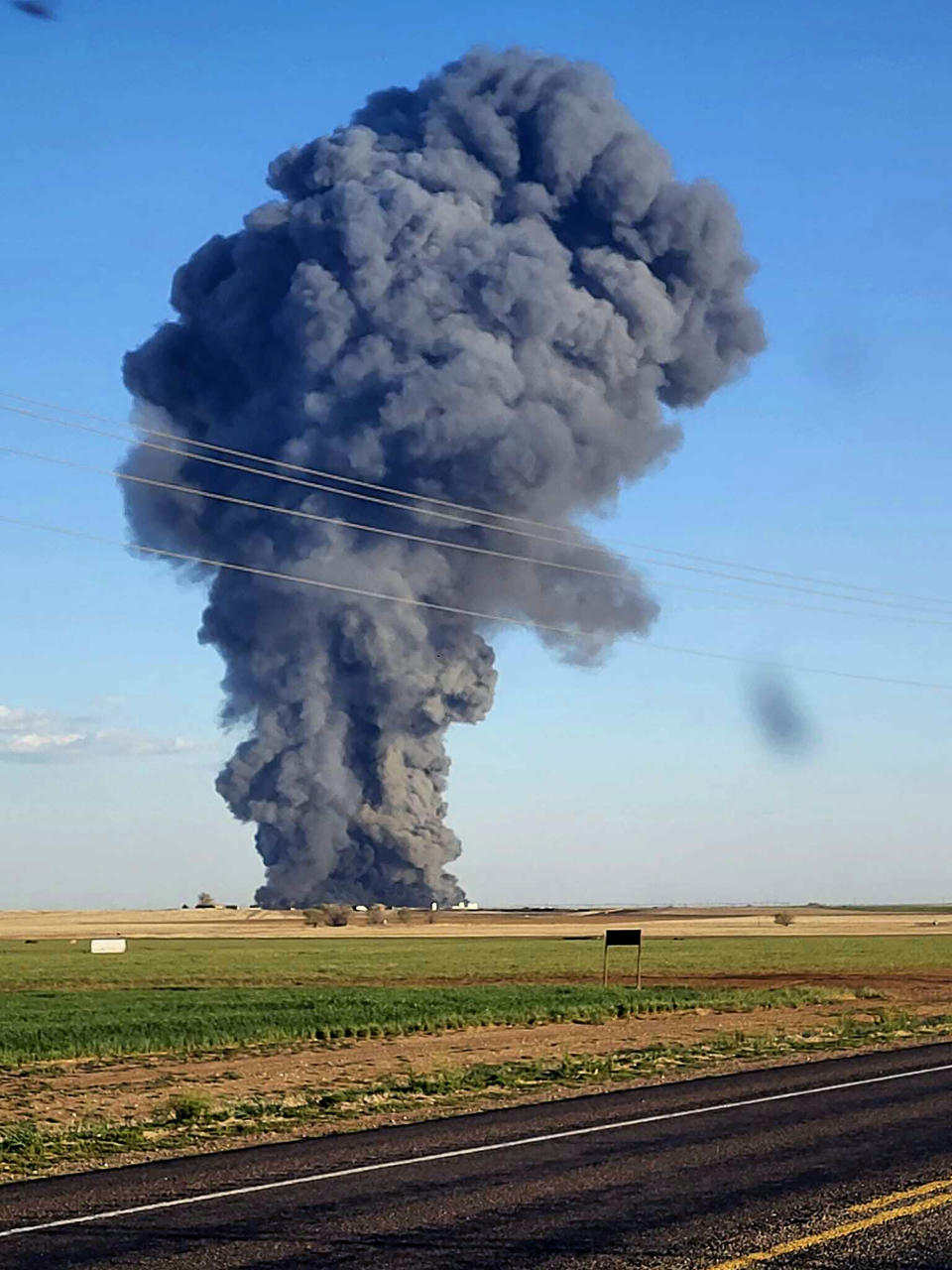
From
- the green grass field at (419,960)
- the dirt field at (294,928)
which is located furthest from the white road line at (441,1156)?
the dirt field at (294,928)

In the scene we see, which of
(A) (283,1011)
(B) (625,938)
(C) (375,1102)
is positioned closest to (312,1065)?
(C) (375,1102)

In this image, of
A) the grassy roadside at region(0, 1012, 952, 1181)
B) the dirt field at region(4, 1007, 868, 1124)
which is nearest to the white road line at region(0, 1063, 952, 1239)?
the grassy roadside at region(0, 1012, 952, 1181)

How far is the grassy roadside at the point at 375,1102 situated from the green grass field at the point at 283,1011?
285 inches

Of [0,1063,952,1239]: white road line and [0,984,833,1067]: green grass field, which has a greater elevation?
[0,1063,952,1239]: white road line

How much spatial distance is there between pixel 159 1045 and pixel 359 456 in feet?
251

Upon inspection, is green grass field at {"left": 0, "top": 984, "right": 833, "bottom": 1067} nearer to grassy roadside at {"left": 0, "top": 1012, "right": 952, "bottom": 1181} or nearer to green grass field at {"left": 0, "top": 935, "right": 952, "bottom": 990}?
green grass field at {"left": 0, "top": 935, "right": 952, "bottom": 990}

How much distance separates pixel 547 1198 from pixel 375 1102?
789 cm

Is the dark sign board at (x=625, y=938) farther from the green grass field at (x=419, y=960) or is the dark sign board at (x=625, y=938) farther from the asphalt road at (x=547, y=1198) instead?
the asphalt road at (x=547, y=1198)

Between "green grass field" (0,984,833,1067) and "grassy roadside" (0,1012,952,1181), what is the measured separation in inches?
285

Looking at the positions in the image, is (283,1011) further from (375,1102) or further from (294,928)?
(294,928)

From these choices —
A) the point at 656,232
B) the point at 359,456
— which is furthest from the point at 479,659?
the point at 656,232

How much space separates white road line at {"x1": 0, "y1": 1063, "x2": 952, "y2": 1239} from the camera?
38.9ft

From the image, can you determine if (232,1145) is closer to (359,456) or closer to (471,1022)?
(471,1022)

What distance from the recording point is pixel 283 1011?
37.6 metres
